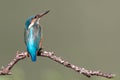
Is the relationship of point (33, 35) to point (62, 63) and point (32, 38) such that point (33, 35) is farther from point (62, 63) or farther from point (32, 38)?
point (62, 63)

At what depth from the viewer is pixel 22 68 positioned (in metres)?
2.91

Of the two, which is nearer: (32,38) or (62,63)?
(62,63)

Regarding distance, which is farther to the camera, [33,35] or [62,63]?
[33,35]

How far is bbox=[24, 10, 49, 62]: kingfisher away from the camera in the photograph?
3.94 ft

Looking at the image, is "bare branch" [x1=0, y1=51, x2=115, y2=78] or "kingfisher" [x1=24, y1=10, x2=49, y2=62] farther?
"kingfisher" [x1=24, y1=10, x2=49, y2=62]

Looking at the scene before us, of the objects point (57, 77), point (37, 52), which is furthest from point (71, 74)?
point (37, 52)

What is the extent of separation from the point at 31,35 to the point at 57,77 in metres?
1.62

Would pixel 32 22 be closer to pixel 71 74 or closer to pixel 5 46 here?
pixel 71 74

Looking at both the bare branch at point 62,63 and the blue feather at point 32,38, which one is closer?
the bare branch at point 62,63

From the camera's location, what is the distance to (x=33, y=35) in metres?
1.21

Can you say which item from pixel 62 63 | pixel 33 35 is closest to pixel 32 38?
pixel 33 35

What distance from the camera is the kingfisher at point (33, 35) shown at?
3.94 ft

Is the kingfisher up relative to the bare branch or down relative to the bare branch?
up

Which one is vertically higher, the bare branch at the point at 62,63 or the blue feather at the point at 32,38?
the blue feather at the point at 32,38
